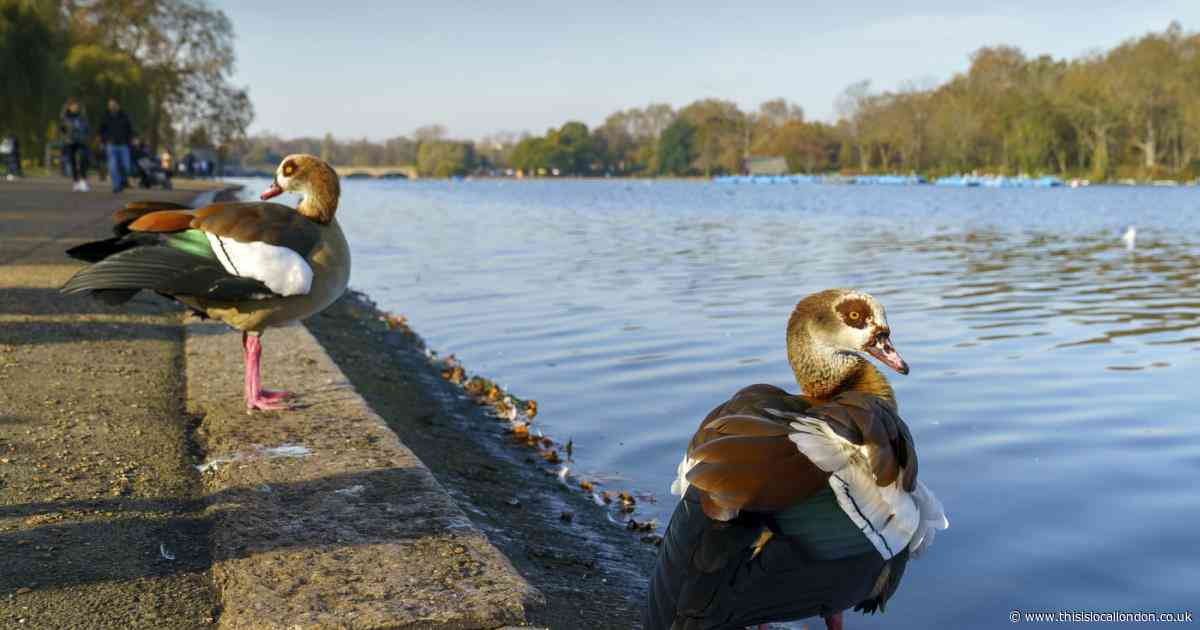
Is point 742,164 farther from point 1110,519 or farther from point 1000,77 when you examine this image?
point 1110,519

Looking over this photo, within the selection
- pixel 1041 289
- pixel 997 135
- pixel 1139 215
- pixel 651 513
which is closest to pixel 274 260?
pixel 651 513

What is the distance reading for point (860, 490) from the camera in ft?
8.64

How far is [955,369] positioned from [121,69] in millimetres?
46811

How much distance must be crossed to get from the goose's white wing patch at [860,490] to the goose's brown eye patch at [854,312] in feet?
2.14

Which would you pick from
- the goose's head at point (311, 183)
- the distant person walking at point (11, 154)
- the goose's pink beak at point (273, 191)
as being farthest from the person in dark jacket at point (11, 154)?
the goose's head at point (311, 183)

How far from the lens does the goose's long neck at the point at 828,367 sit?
338cm

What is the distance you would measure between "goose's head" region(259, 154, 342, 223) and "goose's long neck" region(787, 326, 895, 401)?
9.76 ft

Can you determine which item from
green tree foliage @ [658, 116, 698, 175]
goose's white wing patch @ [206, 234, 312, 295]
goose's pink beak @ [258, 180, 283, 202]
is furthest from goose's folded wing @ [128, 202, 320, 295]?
green tree foliage @ [658, 116, 698, 175]

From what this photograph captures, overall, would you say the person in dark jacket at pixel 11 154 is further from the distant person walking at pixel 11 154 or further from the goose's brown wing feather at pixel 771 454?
the goose's brown wing feather at pixel 771 454

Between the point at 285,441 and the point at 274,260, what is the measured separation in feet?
3.20

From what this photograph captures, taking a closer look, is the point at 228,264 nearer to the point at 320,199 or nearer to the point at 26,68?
the point at 320,199

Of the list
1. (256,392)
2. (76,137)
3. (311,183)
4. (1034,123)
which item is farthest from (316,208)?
(1034,123)

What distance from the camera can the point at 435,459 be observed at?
18.4 ft

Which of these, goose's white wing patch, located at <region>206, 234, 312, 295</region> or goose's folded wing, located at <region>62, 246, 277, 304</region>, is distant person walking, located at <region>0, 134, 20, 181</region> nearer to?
goose's folded wing, located at <region>62, 246, 277, 304</region>
